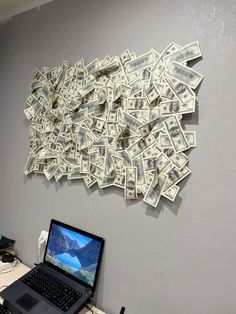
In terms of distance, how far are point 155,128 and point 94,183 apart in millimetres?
431

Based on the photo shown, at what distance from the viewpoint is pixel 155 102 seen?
41.6 inches

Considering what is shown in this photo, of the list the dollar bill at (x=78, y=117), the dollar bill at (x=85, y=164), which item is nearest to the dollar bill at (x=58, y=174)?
the dollar bill at (x=85, y=164)

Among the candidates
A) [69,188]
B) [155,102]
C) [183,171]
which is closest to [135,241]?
[183,171]

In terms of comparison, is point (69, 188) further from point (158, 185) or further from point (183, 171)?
point (183, 171)

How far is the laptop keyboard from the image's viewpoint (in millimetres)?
1124

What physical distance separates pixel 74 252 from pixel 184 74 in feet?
3.25

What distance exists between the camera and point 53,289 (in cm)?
120

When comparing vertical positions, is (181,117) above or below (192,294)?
above

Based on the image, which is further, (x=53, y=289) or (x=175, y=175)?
(x=53, y=289)

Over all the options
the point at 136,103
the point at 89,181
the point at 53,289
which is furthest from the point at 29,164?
the point at 136,103

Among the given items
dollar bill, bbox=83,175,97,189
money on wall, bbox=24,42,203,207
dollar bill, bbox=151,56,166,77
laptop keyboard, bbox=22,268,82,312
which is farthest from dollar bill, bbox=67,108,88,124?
laptop keyboard, bbox=22,268,82,312

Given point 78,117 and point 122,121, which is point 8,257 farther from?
point 122,121

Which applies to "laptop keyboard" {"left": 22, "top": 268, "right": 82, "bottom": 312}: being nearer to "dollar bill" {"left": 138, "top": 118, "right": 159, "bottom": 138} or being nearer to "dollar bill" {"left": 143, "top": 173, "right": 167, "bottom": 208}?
"dollar bill" {"left": 143, "top": 173, "right": 167, "bottom": 208}

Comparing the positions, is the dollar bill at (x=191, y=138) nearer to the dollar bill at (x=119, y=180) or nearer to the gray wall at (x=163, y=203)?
the gray wall at (x=163, y=203)
